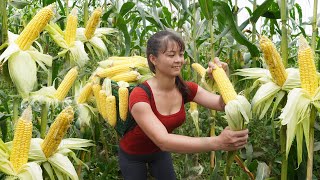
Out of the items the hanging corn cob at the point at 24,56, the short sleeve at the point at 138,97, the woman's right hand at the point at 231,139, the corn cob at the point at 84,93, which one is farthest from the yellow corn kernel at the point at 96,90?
the woman's right hand at the point at 231,139

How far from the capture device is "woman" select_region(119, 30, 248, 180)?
6.70 ft

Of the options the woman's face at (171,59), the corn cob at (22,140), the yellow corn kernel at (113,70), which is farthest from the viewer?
the yellow corn kernel at (113,70)

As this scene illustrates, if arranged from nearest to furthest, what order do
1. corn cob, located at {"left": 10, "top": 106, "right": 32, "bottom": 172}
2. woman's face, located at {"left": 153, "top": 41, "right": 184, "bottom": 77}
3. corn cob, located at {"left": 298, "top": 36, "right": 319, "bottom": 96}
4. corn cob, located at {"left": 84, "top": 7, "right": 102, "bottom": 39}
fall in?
corn cob, located at {"left": 10, "top": 106, "right": 32, "bottom": 172} < corn cob, located at {"left": 298, "top": 36, "right": 319, "bottom": 96} < woman's face, located at {"left": 153, "top": 41, "right": 184, "bottom": 77} < corn cob, located at {"left": 84, "top": 7, "right": 102, "bottom": 39}

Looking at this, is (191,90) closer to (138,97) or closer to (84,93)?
(138,97)

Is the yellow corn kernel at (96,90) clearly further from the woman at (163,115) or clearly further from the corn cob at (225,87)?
the corn cob at (225,87)

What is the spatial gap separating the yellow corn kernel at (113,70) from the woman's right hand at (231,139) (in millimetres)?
1313

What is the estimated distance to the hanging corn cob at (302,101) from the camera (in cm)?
200

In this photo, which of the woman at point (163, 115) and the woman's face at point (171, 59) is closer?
the woman at point (163, 115)

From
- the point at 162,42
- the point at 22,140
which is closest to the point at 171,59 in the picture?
the point at 162,42

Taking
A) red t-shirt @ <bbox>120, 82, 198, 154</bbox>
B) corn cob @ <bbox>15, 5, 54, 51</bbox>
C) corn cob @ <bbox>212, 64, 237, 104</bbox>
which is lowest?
red t-shirt @ <bbox>120, 82, 198, 154</bbox>

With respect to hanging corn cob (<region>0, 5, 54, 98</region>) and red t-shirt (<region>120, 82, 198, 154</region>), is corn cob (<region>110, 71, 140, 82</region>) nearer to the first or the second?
red t-shirt (<region>120, 82, 198, 154</region>)

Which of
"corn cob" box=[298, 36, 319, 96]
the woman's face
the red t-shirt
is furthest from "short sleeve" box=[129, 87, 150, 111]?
"corn cob" box=[298, 36, 319, 96]

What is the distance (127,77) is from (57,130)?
3.58ft

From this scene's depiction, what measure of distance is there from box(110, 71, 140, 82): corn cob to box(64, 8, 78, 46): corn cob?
36cm
